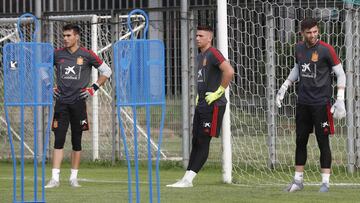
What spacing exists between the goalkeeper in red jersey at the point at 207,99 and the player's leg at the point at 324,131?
1.13 meters

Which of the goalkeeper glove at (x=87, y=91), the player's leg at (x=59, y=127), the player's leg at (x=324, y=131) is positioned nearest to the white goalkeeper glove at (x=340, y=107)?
the player's leg at (x=324, y=131)

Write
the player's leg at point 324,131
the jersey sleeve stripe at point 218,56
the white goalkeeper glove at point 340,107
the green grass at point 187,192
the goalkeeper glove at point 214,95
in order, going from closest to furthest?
the green grass at point 187,192
the white goalkeeper glove at point 340,107
the player's leg at point 324,131
the goalkeeper glove at point 214,95
the jersey sleeve stripe at point 218,56

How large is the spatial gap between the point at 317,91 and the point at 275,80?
3.60 meters

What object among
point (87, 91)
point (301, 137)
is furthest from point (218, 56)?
point (87, 91)

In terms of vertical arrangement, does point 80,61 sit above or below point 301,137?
above

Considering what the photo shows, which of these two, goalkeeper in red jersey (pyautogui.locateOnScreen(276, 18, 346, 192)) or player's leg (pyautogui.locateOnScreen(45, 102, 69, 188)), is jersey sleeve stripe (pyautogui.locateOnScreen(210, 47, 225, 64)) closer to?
goalkeeper in red jersey (pyautogui.locateOnScreen(276, 18, 346, 192))

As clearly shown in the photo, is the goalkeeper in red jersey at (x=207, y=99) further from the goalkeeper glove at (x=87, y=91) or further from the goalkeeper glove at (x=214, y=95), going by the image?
the goalkeeper glove at (x=87, y=91)

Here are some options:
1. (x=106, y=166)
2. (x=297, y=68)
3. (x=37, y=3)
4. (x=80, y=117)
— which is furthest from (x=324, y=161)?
(x=37, y=3)

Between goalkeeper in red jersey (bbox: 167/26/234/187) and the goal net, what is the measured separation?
203 cm

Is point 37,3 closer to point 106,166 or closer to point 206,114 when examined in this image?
point 106,166

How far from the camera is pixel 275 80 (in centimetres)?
1516

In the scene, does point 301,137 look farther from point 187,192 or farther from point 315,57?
point 187,192

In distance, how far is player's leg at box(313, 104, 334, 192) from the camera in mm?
11570

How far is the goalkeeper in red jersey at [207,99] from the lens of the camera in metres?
12.1
